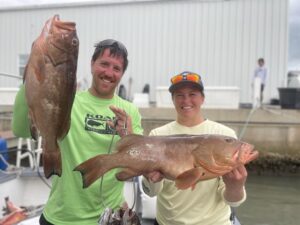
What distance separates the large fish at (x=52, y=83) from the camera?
2014 mm

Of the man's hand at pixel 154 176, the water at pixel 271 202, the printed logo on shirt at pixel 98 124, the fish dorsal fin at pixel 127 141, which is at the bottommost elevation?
the water at pixel 271 202

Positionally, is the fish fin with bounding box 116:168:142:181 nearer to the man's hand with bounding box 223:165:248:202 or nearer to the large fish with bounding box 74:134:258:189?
the large fish with bounding box 74:134:258:189

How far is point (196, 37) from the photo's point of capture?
18.2m

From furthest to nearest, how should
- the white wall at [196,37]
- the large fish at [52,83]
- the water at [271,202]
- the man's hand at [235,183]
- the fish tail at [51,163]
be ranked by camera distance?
the white wall at [196,37], the water at [271,202], the man's hand at [235,183], the fish tail at [51,163], the large fish at [52,83]

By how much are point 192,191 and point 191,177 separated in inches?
26.9

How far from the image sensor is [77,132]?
110 inches

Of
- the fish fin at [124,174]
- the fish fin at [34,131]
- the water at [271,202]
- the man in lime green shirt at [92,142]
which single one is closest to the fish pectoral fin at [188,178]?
the fish fin at [124,174]

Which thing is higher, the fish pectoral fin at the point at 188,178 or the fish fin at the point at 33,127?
the fish fin at the point at 33,127

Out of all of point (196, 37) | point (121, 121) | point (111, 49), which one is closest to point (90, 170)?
point (121, 121)

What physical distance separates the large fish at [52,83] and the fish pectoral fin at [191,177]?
682mm

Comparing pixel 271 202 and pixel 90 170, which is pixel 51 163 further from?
pixel 271 202

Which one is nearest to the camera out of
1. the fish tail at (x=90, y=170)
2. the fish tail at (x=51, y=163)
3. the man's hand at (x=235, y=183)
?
the fish tail at (x=51, y=163)

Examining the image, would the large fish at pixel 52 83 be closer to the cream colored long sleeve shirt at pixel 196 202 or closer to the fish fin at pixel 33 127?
the fish fin at pixel 33 127

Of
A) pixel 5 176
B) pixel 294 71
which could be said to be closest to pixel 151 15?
pixel 294 71
